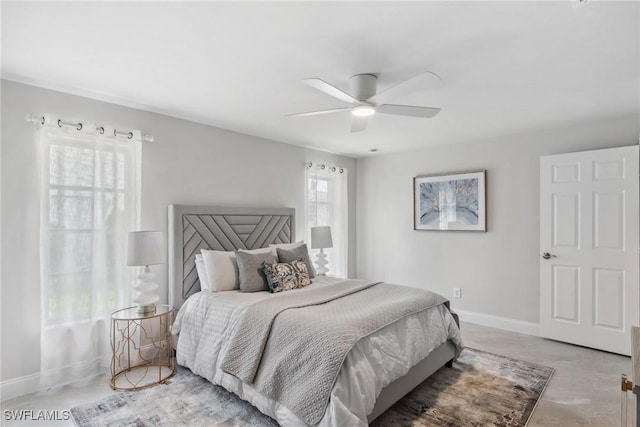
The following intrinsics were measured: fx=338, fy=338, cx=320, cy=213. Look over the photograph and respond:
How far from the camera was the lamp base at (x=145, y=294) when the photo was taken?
2.83 meters

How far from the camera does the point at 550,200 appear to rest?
3805 mm

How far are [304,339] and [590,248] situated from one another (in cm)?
330

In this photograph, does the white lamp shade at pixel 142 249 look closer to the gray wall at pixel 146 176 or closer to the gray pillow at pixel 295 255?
the gray wall at pixel 146 176

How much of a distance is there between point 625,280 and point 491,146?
6.58 feet

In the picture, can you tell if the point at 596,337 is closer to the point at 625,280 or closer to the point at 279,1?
the point at 625,280

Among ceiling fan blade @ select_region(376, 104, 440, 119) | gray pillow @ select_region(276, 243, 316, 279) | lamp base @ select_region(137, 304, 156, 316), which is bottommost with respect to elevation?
lamp base @ select_region(137, 304, 156, 316)

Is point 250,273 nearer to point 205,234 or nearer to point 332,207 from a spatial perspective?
point 205,234

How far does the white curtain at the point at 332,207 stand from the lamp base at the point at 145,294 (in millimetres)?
2431

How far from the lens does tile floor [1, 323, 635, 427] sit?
2334 mm

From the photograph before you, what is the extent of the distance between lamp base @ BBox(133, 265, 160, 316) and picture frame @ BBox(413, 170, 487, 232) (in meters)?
3.62

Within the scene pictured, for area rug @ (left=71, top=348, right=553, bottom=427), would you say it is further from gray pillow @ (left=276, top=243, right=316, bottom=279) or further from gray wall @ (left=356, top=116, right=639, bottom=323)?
gray wall @ (left=356, top=116, right=639, bottom=323)

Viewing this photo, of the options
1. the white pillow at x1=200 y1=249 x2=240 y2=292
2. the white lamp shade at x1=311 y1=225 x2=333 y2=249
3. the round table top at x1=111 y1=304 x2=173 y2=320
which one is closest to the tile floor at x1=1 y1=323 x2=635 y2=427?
the round table top at x1=111 y1=304 x2=173 y2=320

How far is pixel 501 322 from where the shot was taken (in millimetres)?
4262

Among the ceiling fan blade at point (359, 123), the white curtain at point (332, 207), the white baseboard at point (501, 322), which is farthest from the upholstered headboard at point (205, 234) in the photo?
the white baseboard at point (501, 322)
